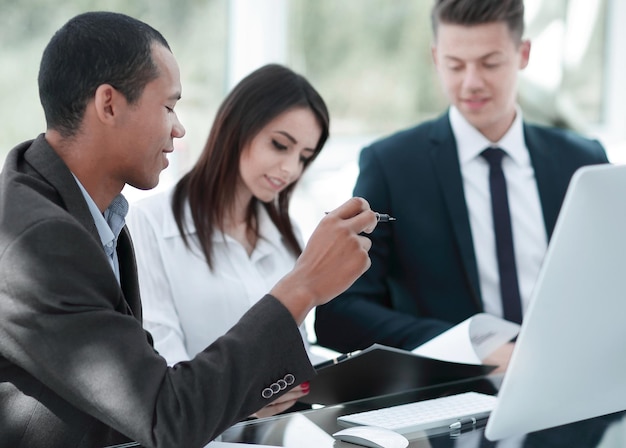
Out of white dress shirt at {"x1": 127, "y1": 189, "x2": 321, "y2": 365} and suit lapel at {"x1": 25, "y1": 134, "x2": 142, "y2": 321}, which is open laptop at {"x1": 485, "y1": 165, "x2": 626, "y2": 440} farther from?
white dress shirt at {"x1": 127, "y1": 189, "x2": 321, "y2": 365}

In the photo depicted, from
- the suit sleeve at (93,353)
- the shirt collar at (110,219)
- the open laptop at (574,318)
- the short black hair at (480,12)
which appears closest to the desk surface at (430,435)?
the open laptop at (574,318)

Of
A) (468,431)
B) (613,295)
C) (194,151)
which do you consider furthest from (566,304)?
(194,151)

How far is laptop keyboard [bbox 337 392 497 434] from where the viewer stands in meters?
1.35

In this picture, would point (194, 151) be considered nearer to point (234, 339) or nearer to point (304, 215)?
point (304, 215)

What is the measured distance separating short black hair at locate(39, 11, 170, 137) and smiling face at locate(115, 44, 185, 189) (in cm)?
2

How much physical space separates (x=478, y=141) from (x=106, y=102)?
129 centimetres

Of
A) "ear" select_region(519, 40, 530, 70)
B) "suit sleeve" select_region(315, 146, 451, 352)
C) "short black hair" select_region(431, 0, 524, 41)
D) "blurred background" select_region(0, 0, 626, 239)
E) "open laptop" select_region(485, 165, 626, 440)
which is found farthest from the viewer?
"blurred background" select_region(0, 0, 626, 239)

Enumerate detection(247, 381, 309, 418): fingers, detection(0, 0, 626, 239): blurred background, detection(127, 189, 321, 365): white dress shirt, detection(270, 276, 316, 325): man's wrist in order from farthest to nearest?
detection(0, 0, 626, 239): blurred background
detection(127, 189, 321, 365): white dress shirt
detection(247, 381, 309, 418): fingers
detection(270, 276, 316, 325): man's wrist

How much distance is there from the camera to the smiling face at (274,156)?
86.1 inches

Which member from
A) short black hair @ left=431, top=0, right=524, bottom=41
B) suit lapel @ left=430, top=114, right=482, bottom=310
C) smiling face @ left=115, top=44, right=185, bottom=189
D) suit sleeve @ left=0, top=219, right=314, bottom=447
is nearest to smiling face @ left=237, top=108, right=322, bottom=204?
suit lapel @ left=430, top=114, right=482, bottom=310

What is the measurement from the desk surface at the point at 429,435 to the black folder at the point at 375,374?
0.06m

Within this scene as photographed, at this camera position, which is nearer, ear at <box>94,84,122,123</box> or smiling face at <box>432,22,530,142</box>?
ear at <box>94,84,122,123</box>

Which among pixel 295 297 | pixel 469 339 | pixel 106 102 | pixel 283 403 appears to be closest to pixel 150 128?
pixel 106 102

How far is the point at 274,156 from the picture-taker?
219 centimetres
